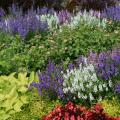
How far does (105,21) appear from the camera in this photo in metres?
8.22

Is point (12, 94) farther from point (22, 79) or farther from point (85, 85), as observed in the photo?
point (85, 85)

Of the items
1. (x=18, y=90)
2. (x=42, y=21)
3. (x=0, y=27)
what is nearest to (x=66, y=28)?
(x=42, y=21)

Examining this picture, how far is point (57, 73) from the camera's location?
5977mm

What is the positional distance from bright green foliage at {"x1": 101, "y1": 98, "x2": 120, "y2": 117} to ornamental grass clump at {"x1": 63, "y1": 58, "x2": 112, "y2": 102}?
104 millimetres

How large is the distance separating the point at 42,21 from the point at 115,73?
9.00ft

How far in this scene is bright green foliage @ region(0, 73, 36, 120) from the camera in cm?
572

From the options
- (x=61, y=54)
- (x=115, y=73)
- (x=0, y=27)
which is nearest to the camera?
(x=115, y=73)

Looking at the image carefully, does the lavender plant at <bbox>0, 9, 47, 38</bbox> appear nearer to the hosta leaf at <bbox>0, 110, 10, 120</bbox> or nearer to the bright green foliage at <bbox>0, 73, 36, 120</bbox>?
the bright green foliage at <bbox>0, 73, 36, 120</bbox>

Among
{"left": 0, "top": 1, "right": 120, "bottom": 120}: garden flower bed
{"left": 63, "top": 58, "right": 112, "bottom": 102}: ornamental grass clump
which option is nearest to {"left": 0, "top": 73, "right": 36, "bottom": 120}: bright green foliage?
{"left": 0, "top": 1, "right": 120, "bottom": 120}: garden flower bed

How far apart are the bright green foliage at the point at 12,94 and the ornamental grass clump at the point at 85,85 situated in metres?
0.57

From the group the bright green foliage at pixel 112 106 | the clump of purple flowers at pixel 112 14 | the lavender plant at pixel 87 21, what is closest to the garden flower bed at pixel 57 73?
the bright green foliage at pixel 112 106

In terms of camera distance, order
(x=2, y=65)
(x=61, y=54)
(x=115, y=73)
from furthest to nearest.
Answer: (x=61, y=54) → (x=2, y=65) → (x=115, y=73)

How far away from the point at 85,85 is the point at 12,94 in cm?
92

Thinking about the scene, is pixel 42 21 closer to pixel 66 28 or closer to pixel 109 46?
pixel 66 28
